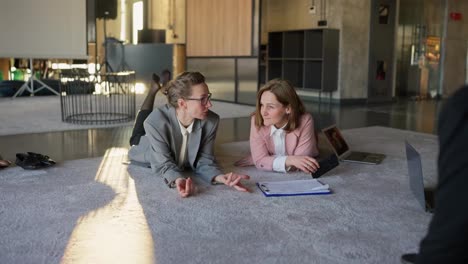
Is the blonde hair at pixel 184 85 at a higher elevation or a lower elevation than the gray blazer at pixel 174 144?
higher

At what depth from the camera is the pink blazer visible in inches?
115

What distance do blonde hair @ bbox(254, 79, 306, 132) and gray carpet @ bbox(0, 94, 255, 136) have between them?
2.74 meters

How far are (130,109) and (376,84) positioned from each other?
4506 millimetres

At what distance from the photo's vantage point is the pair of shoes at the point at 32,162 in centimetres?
300

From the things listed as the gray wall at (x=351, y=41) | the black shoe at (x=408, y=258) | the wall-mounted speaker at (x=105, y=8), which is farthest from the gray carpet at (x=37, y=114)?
the black shoe at (x=408, y=258)

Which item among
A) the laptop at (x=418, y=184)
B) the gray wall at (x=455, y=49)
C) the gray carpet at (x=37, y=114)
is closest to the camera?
the laptop at (x=418, y=184)

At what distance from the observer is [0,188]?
8.42 feet

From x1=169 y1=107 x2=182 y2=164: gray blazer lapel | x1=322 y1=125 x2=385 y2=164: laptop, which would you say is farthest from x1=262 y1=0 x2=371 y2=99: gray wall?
x1=169 y1=107 x2=182 y2=164: gray blazer lapel

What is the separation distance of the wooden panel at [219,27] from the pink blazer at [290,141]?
4.76 meters

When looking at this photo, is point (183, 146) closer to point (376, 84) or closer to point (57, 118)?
point (57, 118)

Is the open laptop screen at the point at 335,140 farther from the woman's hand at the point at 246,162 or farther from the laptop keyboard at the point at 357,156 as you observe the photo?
the woman's hand at the point at 246,162

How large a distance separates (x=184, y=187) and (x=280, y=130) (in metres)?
0.77

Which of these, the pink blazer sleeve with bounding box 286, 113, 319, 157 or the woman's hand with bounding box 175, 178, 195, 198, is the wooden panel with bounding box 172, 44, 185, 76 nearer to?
the pink blazer sleeve with bounding box 286, 113, 319, 157

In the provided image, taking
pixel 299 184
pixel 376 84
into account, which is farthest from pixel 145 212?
pixel 376 84
